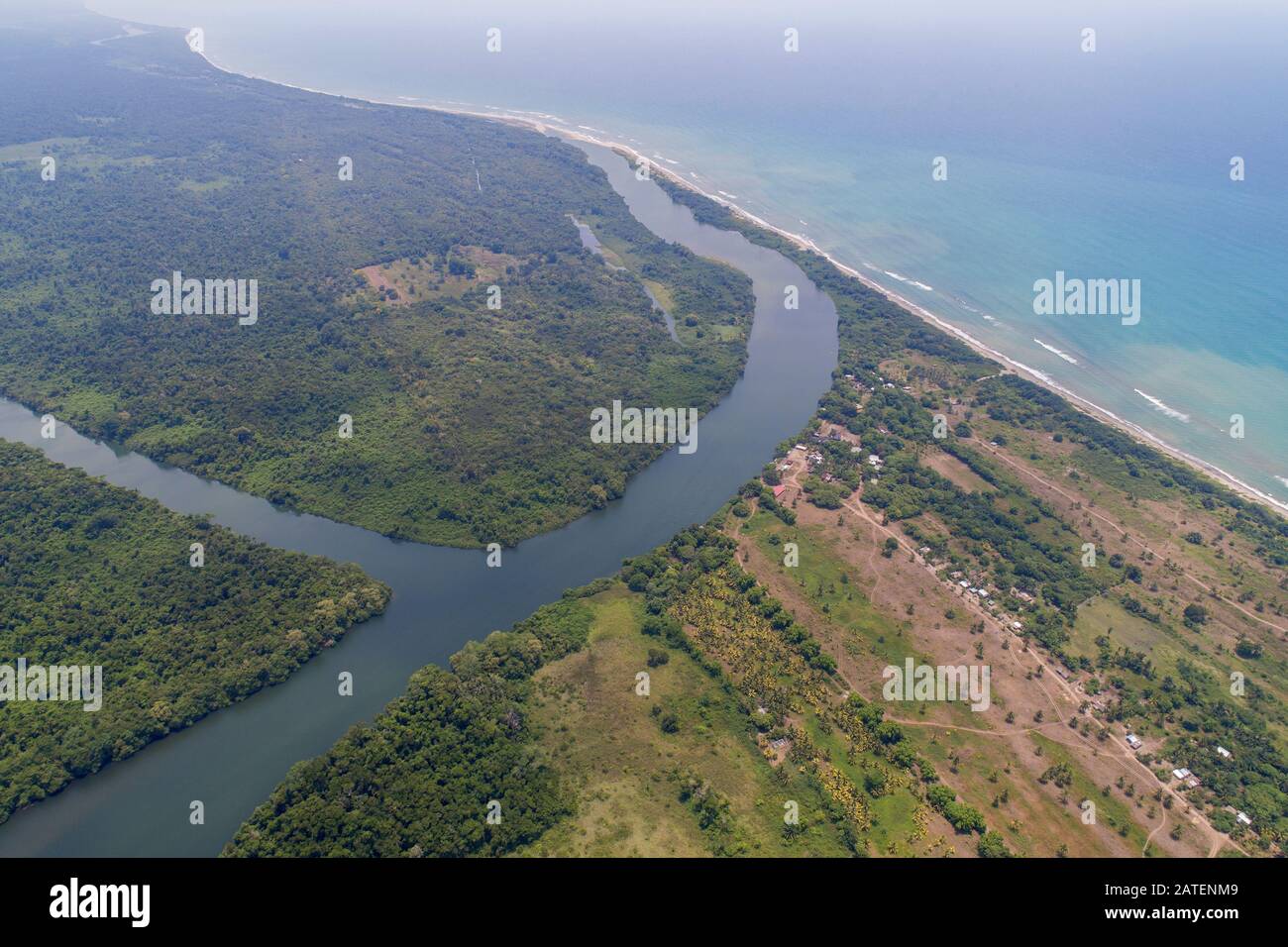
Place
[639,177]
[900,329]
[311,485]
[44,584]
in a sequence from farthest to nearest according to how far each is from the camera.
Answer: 1. [639,177]
2. [900,329]
3. [311,485]
4. [44,584]

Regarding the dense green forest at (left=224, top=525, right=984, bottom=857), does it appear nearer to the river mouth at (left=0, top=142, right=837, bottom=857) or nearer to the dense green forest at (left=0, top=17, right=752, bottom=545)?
the river mouth at (left=0, top=142, right=837, bottom=857)

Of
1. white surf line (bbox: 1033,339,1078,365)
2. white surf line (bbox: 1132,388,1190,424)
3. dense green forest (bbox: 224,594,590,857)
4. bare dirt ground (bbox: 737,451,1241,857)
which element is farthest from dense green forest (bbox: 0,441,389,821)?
white surf line (bbox: 1132,388,1190,424)

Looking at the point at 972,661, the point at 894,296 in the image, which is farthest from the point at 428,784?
the point at 894,296

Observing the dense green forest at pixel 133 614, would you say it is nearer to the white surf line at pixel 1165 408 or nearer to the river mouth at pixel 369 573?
the river mouth at pixel 369 573

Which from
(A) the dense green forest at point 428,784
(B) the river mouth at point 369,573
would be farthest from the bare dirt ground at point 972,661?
(A) the dense green forest at point 428,784

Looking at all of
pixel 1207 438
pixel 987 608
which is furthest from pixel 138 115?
pixel 1207 438

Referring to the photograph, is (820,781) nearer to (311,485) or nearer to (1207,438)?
(311,485)
